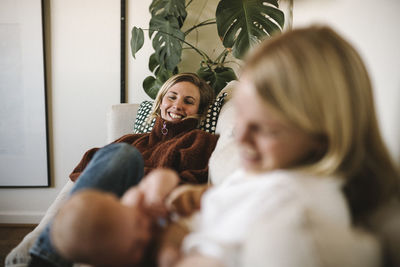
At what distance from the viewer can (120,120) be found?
6.66 ft

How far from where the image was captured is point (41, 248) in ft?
2.70

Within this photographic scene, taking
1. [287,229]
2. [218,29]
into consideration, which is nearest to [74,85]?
[218,29]

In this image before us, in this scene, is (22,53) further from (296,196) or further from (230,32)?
(296,196)

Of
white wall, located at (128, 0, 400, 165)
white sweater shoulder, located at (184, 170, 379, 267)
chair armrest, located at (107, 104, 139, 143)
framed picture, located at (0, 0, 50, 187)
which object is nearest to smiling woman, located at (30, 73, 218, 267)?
white sweater shoulder, located at (184, 170, 379, 267)

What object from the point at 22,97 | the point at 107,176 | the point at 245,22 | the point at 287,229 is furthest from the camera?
the point at 22,97

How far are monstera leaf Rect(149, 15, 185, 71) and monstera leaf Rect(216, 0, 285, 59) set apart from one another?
32 centimetres

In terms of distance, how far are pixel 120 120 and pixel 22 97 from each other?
3.12 feet

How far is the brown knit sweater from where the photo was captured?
4.70 ft

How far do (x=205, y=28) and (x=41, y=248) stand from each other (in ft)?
6.52

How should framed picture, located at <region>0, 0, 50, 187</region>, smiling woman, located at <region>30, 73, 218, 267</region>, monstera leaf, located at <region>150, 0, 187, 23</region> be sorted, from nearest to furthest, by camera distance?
smiling woman, located at <region>30, 73, 218, 267</region> → monstera leaf, located at <region>150, 0, 187, 23</region> → framed picture, located at <region>0, 0, 50, 187</region>

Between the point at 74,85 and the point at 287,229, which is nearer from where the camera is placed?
the point at 287,229

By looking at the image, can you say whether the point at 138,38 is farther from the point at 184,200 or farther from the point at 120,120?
the point at 184,200

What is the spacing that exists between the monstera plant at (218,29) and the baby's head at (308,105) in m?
1.23

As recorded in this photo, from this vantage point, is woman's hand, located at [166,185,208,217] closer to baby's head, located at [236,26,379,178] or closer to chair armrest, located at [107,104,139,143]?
baby's head, located at [236,26,379,178]
